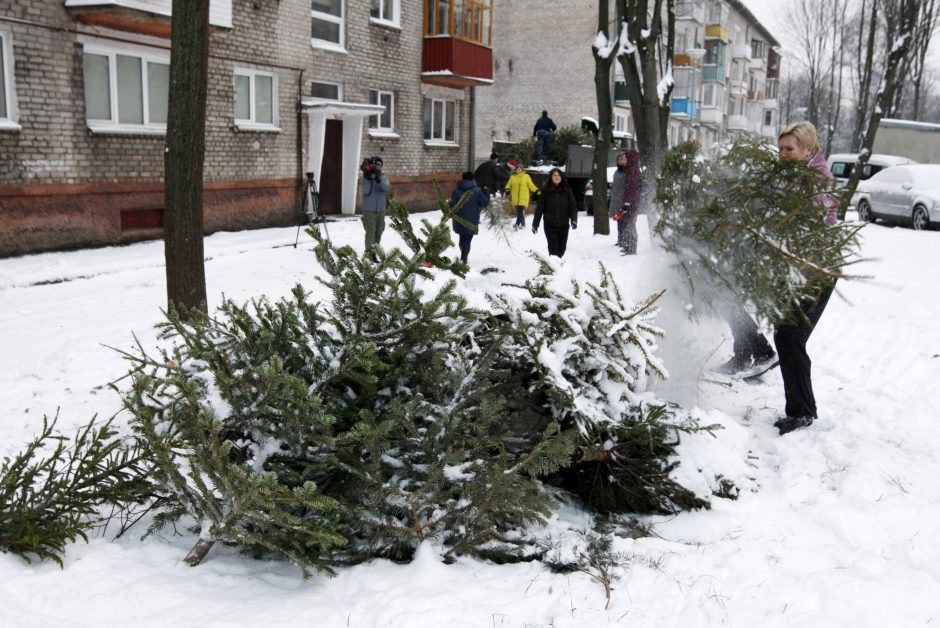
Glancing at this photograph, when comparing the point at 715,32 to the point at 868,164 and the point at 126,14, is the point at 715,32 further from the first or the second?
the point at 126,14

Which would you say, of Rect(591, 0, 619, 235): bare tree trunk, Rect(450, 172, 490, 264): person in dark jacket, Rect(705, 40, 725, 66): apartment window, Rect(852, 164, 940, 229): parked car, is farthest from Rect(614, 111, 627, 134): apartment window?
Rect(450, 172, 490, 264): person in dark jacket

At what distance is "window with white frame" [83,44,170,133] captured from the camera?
1316cm

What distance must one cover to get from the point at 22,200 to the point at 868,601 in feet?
40.8

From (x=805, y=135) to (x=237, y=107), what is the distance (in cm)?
1355

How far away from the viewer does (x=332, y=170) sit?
19.6 metres

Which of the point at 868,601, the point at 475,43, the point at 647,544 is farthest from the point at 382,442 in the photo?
the point at 475,43

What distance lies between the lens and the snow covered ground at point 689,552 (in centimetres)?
306

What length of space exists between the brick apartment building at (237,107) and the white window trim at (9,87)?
21 mm

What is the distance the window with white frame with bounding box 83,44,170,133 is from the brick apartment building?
23 mm

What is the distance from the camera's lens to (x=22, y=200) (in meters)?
12.1

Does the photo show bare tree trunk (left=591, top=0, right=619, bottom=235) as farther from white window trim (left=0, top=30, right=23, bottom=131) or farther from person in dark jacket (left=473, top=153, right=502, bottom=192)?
white window trim (left=0, top=30, right=23, bottom=131)

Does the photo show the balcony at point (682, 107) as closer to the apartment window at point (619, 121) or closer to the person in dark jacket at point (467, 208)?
the apartment window at point (619, 121)

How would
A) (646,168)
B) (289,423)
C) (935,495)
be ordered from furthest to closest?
(646,168)
(935,495)
(289,423)

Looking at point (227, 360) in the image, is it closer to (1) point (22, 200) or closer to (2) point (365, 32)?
(1) point (22, 200)
